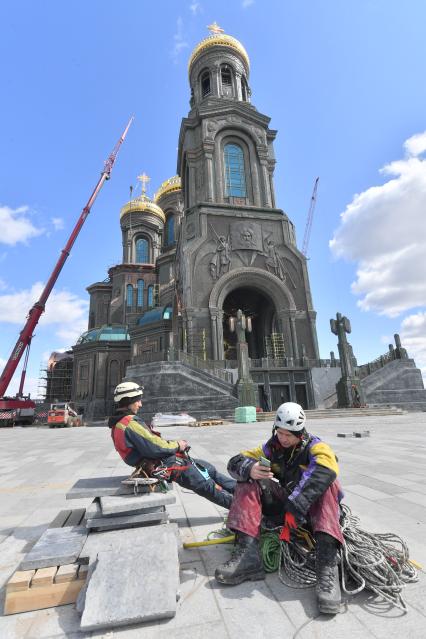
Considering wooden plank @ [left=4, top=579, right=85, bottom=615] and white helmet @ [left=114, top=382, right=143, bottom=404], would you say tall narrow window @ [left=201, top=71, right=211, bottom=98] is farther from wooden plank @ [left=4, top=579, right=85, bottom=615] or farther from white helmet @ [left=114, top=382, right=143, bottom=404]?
wooden plank @ [left=4, top=579, right=85, bottom=615]

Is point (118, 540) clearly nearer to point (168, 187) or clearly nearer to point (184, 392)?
point (184, 392)

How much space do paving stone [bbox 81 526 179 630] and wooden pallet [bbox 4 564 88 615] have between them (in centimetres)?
27

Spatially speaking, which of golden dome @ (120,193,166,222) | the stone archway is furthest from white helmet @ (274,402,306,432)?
golden dome @ (120,193,166,222)

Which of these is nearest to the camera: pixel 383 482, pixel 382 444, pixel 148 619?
pixel 148 619

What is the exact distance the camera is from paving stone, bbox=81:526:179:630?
2039 millimetres

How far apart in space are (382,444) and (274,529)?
7217 millimetres

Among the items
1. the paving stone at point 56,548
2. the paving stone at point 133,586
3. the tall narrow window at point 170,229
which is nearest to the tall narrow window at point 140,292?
the tall narrow window at point 170,229

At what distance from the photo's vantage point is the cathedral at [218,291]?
78.1 feet

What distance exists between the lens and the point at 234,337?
3344cm

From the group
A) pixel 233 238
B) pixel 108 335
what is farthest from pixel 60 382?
pixel 233 238

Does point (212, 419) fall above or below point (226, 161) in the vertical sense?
below

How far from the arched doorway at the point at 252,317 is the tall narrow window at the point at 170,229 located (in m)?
22.5

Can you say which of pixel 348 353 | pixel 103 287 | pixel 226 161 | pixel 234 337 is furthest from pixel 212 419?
pixel 103 287

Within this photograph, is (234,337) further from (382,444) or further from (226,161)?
(382,444)
